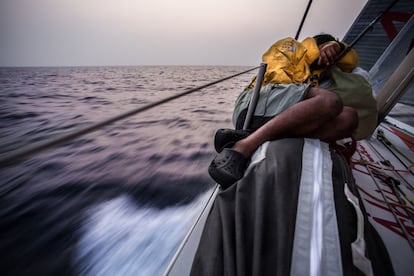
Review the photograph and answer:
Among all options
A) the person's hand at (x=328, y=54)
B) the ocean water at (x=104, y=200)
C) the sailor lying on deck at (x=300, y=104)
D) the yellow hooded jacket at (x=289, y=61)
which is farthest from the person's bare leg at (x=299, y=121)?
the ocean water at (x=104, y=200)

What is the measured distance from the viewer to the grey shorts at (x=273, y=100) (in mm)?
850

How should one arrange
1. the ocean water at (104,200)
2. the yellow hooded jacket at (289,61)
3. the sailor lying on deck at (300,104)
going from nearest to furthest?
1. the sailor lying on deck at (300,104)
2. the yellow hooded jacket at (289,61)
3. the ocean water at (104,200)

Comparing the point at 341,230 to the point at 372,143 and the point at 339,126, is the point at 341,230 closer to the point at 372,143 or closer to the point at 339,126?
the point at 339,126

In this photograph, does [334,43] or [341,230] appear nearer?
[341,230]

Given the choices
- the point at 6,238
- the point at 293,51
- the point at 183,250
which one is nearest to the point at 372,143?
the point at 293,51

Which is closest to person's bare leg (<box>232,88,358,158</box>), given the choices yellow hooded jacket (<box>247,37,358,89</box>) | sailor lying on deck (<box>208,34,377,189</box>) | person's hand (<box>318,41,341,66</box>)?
sailor lying on deck (<box>208,34,377,189</box>)

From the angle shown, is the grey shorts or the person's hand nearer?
the grey shorts

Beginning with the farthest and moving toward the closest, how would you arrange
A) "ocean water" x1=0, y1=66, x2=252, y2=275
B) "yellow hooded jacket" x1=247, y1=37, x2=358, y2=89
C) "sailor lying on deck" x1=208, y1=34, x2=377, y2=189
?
1. "ocean water" x1=0, y1=66, x2=252, y2=275
2. "yellow hooded jacket" x1=247, y1=37, x2=358, y2=89
3. "sailor lying on deck" x1=208, y1=34, x2=377, y2=189

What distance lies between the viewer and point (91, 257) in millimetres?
1058

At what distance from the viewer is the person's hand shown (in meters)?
1.02

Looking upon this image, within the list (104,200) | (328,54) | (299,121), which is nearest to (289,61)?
(328,54)

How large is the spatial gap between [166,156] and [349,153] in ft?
6.28

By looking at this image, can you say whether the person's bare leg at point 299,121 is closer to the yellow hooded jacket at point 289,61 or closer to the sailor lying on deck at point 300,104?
the sailor lying on deck at point 300,104

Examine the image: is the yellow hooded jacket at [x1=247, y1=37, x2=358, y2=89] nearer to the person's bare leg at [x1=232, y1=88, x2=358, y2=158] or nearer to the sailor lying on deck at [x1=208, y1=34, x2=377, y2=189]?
the sailor lying on deck at [x1=208, y1=34, x2=377, y2=189]
